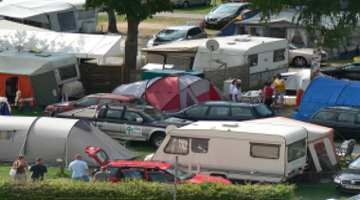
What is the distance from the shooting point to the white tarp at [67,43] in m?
41.7

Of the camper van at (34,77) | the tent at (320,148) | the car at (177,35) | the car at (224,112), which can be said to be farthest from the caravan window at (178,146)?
the car at (177,35)

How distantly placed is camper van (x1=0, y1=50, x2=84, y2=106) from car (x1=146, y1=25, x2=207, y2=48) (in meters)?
13.6

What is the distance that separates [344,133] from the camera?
31.5m

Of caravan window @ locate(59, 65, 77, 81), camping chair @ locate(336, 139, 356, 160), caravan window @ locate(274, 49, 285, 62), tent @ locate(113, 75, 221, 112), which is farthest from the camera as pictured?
caravan window @ locate(274, 49, 285, 62)

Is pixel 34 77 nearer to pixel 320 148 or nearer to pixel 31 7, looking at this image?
pixel 320 148

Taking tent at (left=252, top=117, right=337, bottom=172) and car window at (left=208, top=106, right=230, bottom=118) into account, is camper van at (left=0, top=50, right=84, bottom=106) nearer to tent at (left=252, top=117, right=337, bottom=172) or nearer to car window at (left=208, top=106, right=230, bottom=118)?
car window at (left=208, top=106, right=230, bottom=118)

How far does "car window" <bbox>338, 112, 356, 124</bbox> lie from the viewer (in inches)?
1238

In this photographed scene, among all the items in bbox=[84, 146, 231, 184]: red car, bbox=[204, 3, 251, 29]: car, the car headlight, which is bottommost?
bbox=[204, 3, 251, 29]: car

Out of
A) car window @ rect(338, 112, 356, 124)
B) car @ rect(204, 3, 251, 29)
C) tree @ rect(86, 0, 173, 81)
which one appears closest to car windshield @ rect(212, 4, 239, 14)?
car @ rect(204, 3, 251, 29)

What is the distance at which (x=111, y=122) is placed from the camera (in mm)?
31172

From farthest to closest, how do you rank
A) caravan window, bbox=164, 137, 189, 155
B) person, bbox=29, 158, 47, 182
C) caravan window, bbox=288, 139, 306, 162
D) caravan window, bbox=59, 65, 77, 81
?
1. caravan window, bbox=59, 65, 77, 81
2. caravan window, bbox=164, 137, 189, 155
3. caravan window, bbox=288, 139, 306, 162
4. person, bbox=29, 158, 47, 182

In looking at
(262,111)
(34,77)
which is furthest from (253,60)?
(262,111)

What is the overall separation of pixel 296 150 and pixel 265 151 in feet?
2.97

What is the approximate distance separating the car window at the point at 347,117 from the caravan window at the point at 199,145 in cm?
713
